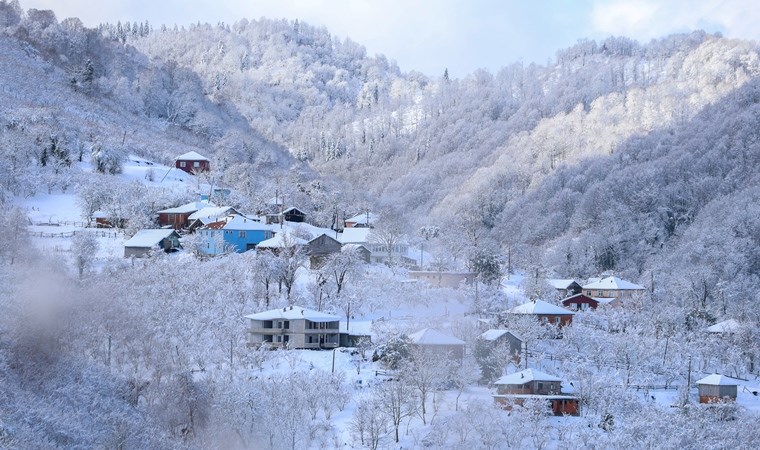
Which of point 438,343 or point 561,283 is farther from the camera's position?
point 561,283

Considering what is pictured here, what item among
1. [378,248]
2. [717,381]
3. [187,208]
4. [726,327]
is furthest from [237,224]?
[726,327]

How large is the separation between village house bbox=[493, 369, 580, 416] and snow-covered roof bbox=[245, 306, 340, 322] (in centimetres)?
704

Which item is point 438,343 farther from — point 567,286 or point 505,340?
point 567,286

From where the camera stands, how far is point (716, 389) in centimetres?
3550

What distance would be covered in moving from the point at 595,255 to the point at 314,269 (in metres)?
27.6

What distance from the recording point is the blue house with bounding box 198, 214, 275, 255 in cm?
4475

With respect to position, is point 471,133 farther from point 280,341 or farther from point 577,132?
point 280,341

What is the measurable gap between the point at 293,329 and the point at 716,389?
16163 millimetres

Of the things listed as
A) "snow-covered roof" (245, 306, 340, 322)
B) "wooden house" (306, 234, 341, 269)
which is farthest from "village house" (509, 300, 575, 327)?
"snow-covered roof" (245, 306, 340, 322)

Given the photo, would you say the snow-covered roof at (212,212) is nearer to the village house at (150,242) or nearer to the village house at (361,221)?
the village house at (150,242)

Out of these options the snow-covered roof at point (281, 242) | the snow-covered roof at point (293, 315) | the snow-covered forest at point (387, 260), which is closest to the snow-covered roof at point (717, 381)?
the snow-covered forest at point (387, 260)

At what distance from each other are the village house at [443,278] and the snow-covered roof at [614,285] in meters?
10.9

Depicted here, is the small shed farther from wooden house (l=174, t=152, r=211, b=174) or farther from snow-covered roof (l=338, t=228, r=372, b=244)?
wooden house (l=174, t=152, r=211, b=174)

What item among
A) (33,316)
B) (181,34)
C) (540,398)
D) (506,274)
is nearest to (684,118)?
(506,274)
